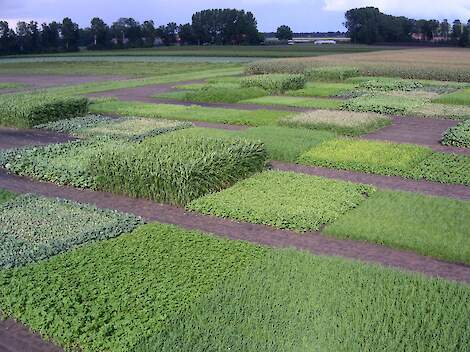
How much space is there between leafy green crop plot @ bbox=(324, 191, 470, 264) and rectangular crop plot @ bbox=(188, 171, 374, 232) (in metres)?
0.53

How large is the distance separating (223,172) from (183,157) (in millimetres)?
1367

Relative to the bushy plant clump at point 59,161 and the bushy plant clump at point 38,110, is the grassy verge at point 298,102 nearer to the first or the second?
the bushy plant clump at point 38,110

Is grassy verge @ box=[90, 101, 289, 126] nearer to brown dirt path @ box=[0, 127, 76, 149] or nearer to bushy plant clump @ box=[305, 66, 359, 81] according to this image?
brown dirt path @ box=[0, 127, 76, 149]

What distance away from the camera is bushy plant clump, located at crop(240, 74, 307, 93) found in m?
41.9

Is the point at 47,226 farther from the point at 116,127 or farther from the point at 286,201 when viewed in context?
the point at 116,127

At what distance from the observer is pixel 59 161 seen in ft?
64.5

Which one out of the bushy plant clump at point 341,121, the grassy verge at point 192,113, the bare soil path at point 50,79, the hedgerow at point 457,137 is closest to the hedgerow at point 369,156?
the hedgerow at point 457,137

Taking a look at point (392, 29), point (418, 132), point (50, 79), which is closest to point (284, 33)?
point (392, 29)

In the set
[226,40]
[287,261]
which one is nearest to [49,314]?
[287,261]

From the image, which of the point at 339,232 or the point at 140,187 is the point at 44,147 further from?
the point at 339,232

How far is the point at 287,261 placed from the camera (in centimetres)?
1116

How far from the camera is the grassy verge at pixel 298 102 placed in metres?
34.2

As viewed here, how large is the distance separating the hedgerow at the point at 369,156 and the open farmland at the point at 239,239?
94mm

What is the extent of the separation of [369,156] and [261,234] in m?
8.61
